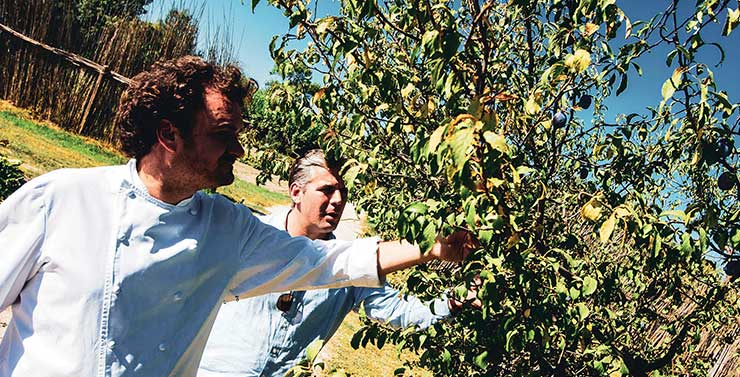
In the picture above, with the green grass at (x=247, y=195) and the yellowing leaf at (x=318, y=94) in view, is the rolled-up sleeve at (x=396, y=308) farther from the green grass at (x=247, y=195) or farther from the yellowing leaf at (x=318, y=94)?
the green grass at (x=247, y=195)

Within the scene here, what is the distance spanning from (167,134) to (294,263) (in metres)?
0.56

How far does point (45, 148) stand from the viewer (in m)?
9.57

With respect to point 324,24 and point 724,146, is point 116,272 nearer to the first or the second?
→ point 324,24

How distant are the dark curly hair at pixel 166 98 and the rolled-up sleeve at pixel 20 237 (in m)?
0.35

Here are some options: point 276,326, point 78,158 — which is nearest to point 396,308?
point 276,326

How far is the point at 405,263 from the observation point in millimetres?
1760

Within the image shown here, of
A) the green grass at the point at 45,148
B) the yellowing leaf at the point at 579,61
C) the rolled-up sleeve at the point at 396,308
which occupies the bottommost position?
the green grass at the point at 45,148

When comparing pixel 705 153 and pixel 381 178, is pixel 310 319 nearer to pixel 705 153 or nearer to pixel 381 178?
pixel 381 178

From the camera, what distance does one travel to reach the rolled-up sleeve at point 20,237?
4.99 feet

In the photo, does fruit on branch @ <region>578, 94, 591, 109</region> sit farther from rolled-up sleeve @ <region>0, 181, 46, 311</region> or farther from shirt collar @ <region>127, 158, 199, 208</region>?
rolled-up sleeve @ <region>0, 181, 46, 311</region>

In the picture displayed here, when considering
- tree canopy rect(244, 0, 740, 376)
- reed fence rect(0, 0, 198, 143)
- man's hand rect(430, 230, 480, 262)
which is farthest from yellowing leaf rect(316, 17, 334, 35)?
reed fence rect(0, 0, 198, 143)

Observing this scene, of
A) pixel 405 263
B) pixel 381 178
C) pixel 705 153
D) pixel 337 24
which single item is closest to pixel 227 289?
pixel 405 263

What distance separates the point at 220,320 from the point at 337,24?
136 centimetres

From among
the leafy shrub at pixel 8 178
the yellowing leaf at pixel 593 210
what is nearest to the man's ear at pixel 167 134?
the yellowing leaf at pixel 593 210
